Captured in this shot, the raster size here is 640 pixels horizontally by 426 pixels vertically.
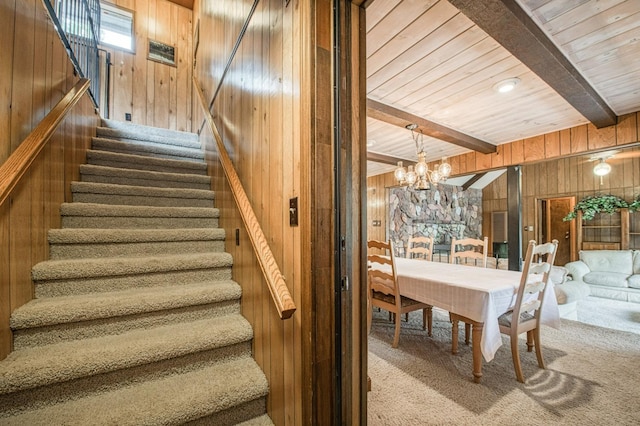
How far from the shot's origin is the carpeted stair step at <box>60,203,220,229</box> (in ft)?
6.42

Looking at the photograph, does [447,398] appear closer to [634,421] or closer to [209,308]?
[634,421]

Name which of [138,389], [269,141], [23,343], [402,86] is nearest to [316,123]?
[269,141]

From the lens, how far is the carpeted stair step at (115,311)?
51.8 inches

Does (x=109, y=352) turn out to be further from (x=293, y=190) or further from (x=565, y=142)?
(x=565, y=142)

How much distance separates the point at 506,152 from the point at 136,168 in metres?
4.71

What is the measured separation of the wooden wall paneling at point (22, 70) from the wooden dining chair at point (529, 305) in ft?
10.1

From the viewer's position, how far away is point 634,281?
4.32 meters

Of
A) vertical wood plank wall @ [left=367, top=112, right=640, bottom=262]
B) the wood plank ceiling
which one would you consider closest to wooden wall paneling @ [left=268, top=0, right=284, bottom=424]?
the wood plank ceiling

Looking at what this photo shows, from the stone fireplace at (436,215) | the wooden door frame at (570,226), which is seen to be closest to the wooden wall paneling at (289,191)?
the stone fireplace at (436,215)

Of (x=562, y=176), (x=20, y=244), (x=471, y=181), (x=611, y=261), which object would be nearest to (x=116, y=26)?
(x=20, y=244)

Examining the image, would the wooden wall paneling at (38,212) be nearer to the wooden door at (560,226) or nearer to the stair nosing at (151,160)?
the stair nosing at (151,160)

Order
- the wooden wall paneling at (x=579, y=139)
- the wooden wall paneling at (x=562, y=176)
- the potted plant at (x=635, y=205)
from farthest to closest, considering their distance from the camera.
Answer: the wooden wall paneling at (x=562, y=176)
the potted plant at (x=635, y=205)
the wooden wall paneling at (x=579, y=139)

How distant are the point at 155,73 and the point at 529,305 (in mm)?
5580

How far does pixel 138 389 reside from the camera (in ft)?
4.25
